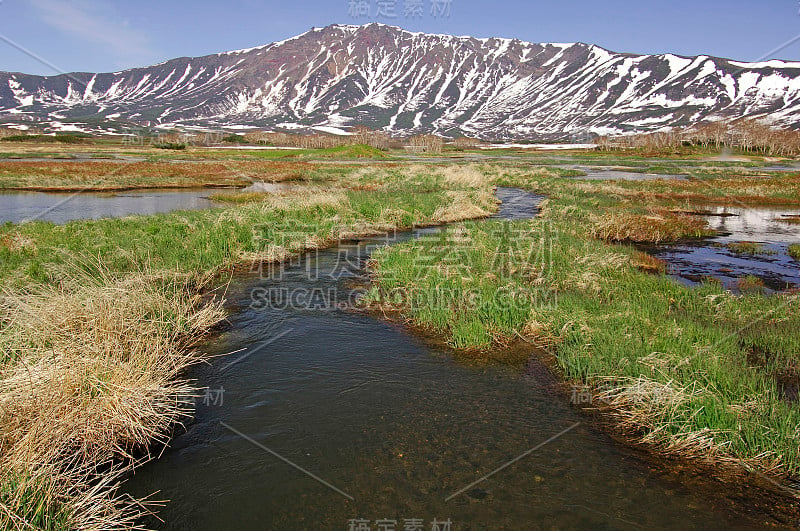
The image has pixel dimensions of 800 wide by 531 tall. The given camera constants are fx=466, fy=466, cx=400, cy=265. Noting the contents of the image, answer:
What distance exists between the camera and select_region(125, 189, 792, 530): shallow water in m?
5.76

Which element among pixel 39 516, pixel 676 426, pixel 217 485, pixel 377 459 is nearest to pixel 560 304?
pixel 676 426

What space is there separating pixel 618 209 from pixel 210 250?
78.6 ft

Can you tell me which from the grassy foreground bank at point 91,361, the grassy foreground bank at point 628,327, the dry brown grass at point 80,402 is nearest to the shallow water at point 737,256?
the grassy foreground bank at point 628,327

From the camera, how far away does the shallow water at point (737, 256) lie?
1580 centimetres

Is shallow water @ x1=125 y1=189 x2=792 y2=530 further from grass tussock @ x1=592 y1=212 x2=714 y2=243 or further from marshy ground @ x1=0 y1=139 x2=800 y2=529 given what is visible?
grass tussock @ x1=592 y1=212 x2=714 y2=243

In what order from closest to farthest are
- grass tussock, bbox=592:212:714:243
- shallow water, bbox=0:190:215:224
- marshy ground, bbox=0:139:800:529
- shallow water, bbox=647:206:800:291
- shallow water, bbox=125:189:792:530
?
shallow water, bbox=125:189:792:530 → marshy ground, bbox=0:139:800:529 → shallow water, bbox=647:206:800:291 → grass tussock, bbox=592:212:714:243 → shallow water, bbox=0:190:215:224

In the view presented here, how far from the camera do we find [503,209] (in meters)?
31.7

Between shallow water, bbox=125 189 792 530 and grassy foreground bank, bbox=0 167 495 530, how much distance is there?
0.59 meters

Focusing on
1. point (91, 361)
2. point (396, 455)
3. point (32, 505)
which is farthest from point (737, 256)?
point (32, 505)

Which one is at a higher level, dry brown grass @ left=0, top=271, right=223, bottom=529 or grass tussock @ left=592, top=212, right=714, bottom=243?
grass tussock @ left=592, top=212, right=714, bottom=243

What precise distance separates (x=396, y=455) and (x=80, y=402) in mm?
4470

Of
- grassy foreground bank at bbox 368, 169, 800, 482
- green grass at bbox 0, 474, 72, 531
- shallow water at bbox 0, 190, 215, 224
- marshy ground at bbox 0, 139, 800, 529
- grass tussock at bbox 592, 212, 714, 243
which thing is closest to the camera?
green grass at bbox 0, 474, 72, 531

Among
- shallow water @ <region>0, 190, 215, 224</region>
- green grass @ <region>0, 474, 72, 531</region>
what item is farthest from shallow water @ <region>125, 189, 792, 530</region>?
shallow water @ <region>0, 190, 215, 224</region>

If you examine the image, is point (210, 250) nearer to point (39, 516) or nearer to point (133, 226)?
point (133, 226)
